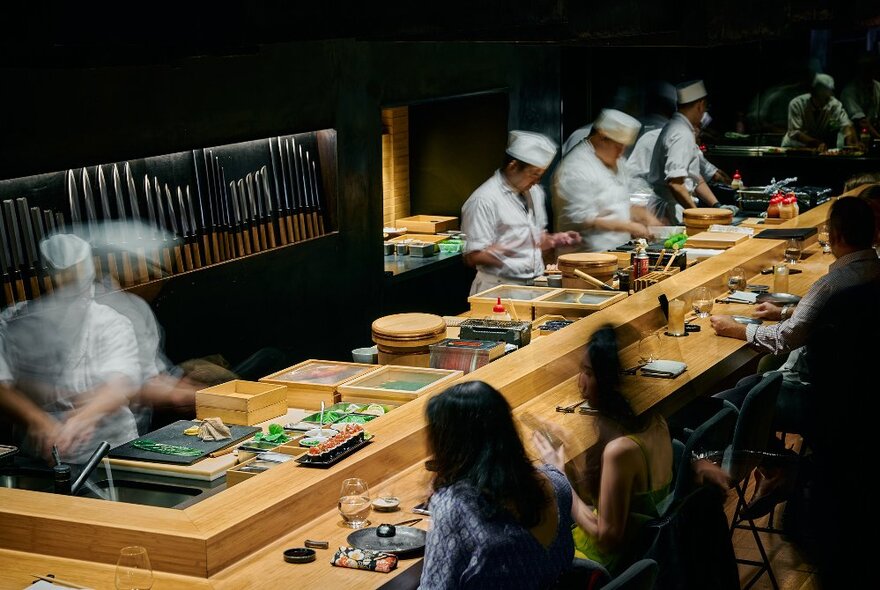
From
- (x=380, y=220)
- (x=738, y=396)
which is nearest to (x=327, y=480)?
(x=738, y=396)

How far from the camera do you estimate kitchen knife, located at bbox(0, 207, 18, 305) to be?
5168mm

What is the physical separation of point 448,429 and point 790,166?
10448 millimetres

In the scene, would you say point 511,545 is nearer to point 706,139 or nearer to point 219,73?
point 219,73

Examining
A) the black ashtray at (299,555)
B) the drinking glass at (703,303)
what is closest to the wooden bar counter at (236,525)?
the black ashtray at (299,555)

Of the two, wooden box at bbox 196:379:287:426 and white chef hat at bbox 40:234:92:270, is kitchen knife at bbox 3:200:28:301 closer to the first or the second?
white chef hat at bbox 40:234:92:270

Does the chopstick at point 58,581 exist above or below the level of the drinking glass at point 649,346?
above

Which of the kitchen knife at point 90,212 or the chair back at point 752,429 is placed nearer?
the chair back at point 752,429

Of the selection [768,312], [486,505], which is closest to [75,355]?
[486,505]

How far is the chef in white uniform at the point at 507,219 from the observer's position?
257 inches

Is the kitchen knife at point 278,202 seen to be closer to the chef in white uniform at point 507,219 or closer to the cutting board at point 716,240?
the chef in white uniform at point 507,219

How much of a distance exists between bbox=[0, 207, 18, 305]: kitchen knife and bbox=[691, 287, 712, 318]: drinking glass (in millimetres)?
3321

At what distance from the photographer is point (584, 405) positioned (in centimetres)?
434

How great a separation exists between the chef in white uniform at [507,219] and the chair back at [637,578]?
3.85 metres

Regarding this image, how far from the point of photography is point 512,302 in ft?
18.6
